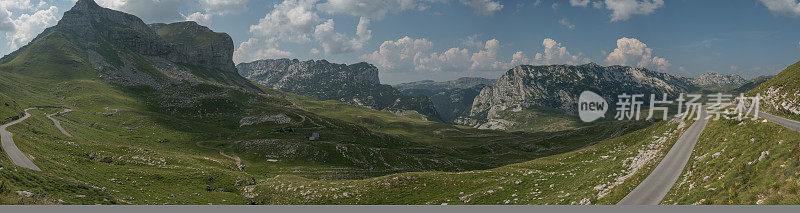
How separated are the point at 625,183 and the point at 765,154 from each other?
9.59 metres

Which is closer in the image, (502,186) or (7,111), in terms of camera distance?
(502,186)

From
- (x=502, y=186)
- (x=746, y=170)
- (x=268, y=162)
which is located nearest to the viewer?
(x=746, y=170)

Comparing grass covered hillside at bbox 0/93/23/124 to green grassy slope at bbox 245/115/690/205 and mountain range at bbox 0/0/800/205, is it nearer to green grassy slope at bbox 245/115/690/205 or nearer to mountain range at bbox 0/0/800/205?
mountain range at bbox 0/0/800/205

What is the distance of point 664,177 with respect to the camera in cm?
3034

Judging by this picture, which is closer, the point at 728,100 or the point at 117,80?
the point at 728,100

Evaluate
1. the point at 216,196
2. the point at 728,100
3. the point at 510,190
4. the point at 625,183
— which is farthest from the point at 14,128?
the point at 728,100

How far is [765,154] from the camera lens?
23562mm

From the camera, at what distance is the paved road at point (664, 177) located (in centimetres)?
2645

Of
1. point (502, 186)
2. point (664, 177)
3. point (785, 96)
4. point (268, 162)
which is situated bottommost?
point (268, 162)

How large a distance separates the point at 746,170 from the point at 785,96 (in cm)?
4077

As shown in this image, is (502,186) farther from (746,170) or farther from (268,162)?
(268,162)

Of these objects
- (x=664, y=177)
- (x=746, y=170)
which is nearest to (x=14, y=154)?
(x=664, y=177)

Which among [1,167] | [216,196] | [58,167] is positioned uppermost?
[1,167]

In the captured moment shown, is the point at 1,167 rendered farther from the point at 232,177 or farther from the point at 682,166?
the point at 682,166
